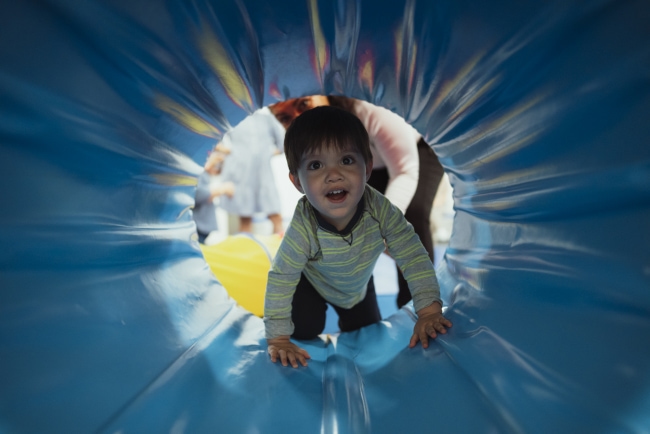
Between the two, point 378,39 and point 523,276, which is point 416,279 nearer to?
point 523,276

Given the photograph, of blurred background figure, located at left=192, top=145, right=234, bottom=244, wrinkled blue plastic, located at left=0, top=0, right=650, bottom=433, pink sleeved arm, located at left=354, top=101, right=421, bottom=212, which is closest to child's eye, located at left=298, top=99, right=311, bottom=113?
pink sleeved arm, located at left=354, top=101, right=421, bottom=212

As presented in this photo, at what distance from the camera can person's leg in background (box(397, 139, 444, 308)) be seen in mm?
1585

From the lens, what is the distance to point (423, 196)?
5.24 ft

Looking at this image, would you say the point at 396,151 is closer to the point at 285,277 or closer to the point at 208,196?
the point at 285,277

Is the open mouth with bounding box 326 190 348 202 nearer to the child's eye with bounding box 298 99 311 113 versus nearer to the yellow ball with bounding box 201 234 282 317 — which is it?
the child's eye with bounding box 298 99 311 113

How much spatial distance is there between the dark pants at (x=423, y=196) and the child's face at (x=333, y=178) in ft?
1.94

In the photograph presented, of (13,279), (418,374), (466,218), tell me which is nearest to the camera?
(13,279)

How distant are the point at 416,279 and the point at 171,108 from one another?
0.64 metres

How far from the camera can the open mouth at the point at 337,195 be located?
1.00 meters

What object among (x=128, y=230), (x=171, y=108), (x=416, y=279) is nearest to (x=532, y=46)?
(x=416, y=279)

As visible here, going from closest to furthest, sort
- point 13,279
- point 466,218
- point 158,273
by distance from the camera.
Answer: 1. point 13,279
2. point 158,273
3. point 466,218

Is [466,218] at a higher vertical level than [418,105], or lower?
lower

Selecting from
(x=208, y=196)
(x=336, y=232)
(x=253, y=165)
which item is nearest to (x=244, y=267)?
(x=336, y=232)

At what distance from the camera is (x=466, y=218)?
1.27m
